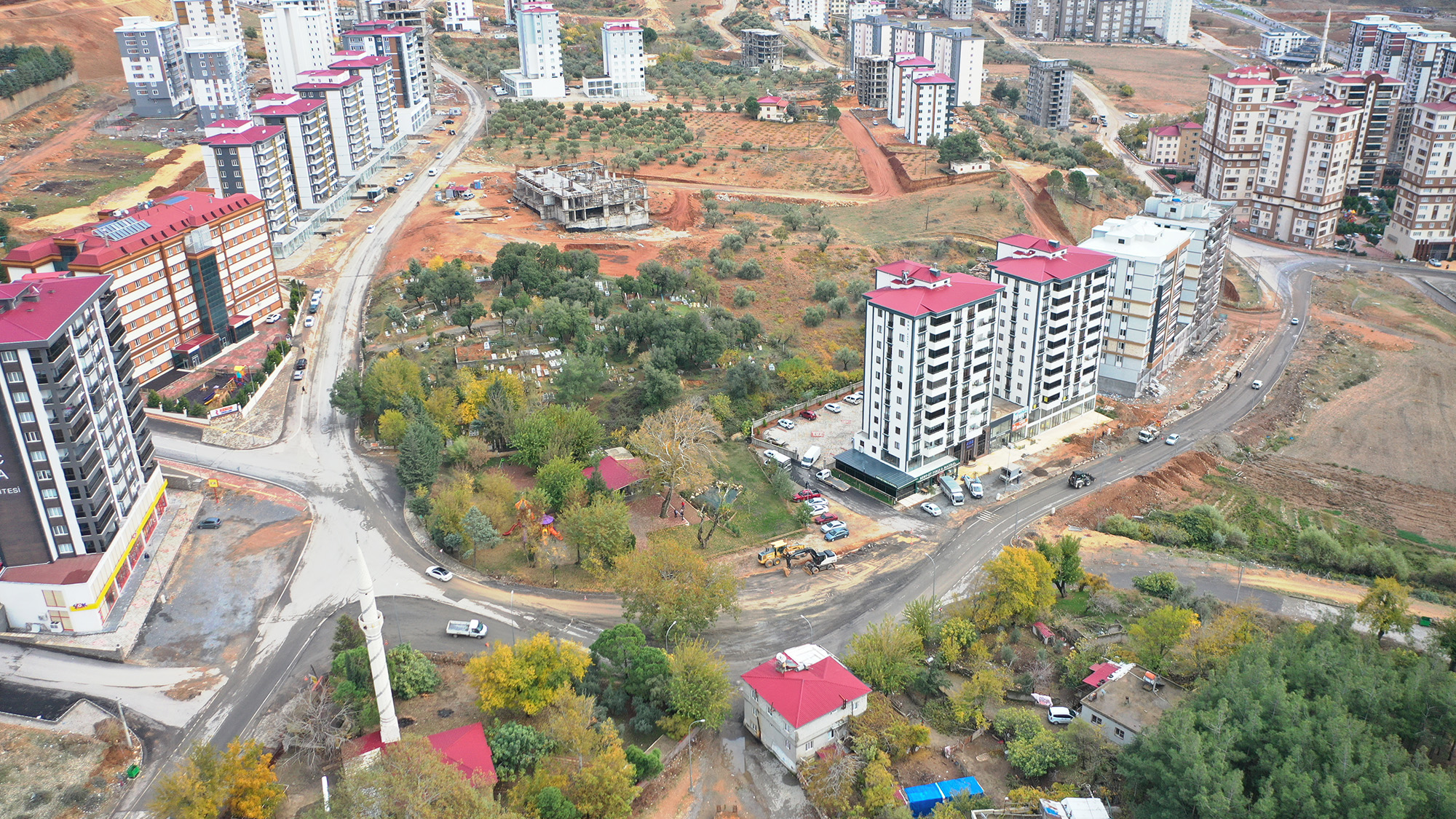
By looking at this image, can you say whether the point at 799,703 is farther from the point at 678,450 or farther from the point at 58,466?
the point at 58,466

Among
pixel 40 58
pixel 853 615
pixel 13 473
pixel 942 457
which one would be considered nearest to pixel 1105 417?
pixel 942 457

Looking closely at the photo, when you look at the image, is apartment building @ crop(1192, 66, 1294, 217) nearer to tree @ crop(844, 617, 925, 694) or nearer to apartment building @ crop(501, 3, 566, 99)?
apartment building @ crop(501, 3, 566, 99)

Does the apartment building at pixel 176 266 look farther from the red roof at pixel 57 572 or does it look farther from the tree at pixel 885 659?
the tree at pixel 885 659

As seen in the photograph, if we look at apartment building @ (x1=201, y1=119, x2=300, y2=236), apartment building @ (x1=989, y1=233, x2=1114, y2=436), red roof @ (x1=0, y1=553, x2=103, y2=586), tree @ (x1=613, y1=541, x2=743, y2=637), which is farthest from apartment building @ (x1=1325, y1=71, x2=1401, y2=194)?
red roof @ (x1=0, y1=553, x2=103, y2=586)

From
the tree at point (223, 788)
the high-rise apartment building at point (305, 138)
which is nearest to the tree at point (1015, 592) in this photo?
the tree at point (223, 788)

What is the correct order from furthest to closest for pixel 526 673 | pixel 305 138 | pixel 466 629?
pixel 305 138 → pixel 466 629 → pixel 526 673

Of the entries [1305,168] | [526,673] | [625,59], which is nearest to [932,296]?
[526,673]
